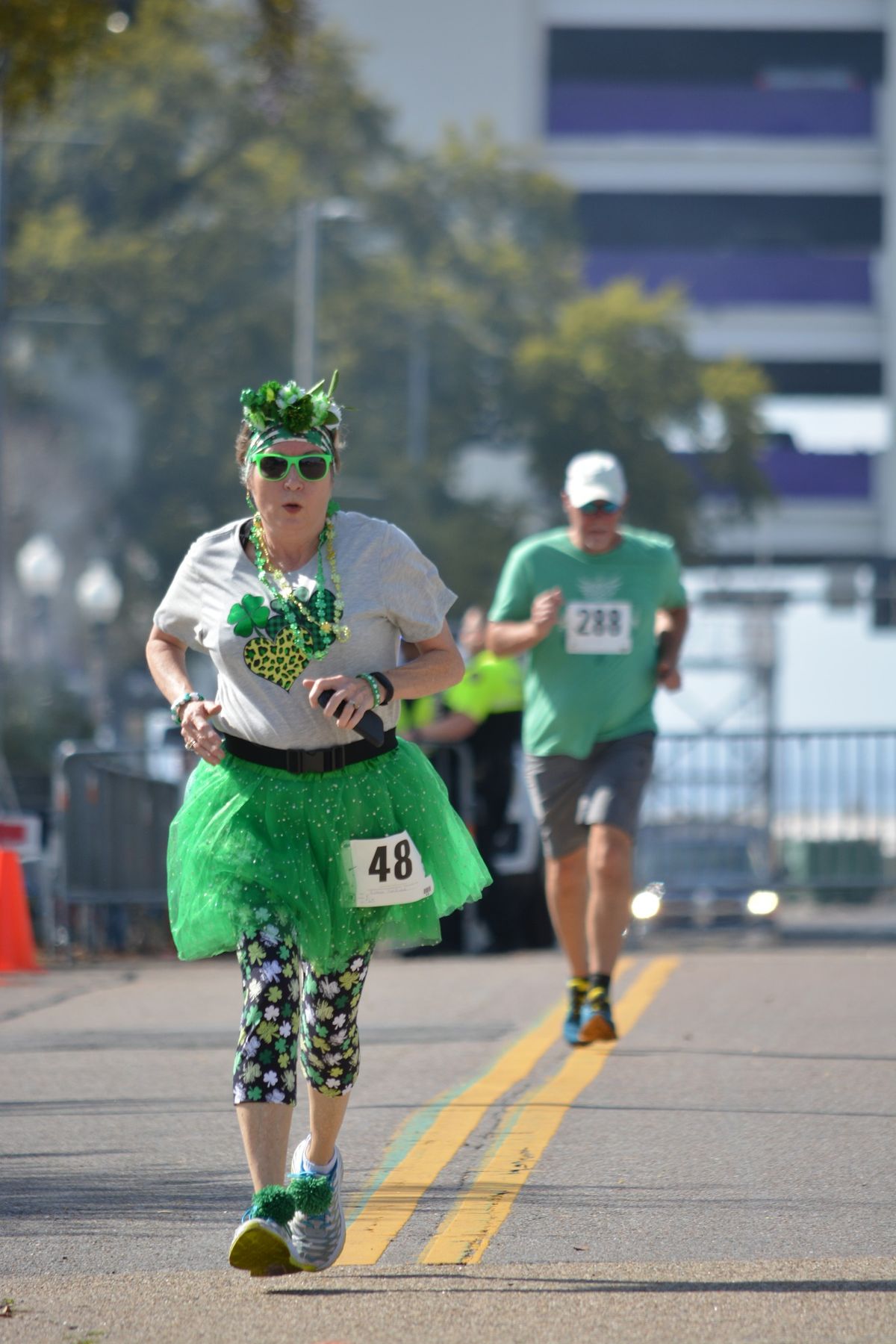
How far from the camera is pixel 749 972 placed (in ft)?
38.9

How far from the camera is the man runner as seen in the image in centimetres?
A: 855

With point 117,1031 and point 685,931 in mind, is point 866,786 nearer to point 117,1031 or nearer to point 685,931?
point 685,931

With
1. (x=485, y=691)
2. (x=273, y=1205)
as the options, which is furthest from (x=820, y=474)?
(x=273, y=1205)

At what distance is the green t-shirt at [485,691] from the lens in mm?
14117

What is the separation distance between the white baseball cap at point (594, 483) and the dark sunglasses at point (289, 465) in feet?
11.8

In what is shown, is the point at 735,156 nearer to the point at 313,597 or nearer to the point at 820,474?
the point at 820,474

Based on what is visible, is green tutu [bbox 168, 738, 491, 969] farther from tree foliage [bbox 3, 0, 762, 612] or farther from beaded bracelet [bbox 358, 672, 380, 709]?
tree foliage [bbox 3, 0, 762, 612]

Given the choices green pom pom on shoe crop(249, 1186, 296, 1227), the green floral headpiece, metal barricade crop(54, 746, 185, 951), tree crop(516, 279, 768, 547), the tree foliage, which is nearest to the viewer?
green pom pom on shoe crop(249, 1186, 296, 1227)

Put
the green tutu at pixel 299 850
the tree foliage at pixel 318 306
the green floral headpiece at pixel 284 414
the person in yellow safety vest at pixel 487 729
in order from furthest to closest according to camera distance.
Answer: the tree foliage at pixel 318 306, the person in yellow safety vest at pixel 487 729, the green floral headpiece at pixel 284 414, the green tutu at pixel 299 850

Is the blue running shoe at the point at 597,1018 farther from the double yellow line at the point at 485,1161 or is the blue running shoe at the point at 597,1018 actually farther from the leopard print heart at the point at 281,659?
the leopard print heart at the point at 281,659

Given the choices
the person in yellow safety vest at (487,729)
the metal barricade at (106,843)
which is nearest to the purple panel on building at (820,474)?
the metal barricade at (106,843)

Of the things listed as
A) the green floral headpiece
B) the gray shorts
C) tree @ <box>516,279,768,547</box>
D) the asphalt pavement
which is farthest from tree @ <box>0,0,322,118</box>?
tree @ <box>516,279,768,547</box>

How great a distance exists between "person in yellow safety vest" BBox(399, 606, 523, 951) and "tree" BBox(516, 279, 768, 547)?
3146 centimetres

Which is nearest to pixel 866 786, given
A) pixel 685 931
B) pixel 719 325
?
pixel 685 931
